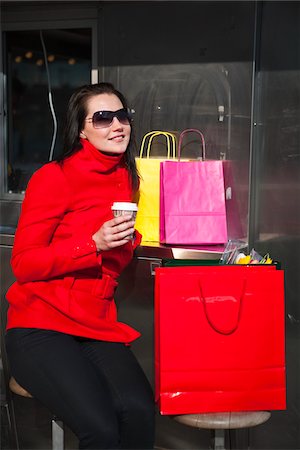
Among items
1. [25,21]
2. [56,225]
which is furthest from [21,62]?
[56,225]

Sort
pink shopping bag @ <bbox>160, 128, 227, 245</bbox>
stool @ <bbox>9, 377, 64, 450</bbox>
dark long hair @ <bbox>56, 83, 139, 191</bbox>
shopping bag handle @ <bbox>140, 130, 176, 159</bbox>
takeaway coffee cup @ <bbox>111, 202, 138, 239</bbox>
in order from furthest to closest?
shopping bag handle @ <bbox>140, 130, 176, 159</bbox>, pink shopping bag @ <bbox>160, 128, 227, 245</bbox>, dark long hair @ <bbox>56, 83, 139, 191</bbox>, stool @ <bbox>9, 377, 64, 450</bbox>, takeaway coffee cup @ <bbox>111, 202, 138, 239</bbox>

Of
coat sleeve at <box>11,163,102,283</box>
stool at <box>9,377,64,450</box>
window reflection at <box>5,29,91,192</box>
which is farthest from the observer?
window reflection at <box>5,29,91,192</box>

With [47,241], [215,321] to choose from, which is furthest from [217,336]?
[47,241]

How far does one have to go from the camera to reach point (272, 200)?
116 inches

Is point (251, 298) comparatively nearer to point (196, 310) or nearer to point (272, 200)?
point (196, 310)

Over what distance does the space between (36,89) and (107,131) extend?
5.90 ft

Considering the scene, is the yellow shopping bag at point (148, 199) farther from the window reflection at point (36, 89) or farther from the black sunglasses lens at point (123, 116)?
the window reflection at point (36, 89)

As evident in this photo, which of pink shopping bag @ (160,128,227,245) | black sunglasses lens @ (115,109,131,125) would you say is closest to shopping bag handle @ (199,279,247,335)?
pink shopping bag @ (160,128,227,245)

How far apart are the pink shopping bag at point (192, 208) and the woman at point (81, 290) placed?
255mm

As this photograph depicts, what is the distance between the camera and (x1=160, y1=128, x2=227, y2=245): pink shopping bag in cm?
278

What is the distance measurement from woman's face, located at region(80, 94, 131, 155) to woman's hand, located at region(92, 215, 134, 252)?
1.26 feet

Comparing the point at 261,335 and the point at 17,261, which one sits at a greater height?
the point at 17,261

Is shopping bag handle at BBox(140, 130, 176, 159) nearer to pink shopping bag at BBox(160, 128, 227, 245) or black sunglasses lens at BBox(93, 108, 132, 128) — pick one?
pink shopping bag at BBox(160, 128, 227, 245)

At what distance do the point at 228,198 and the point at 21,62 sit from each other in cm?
180
